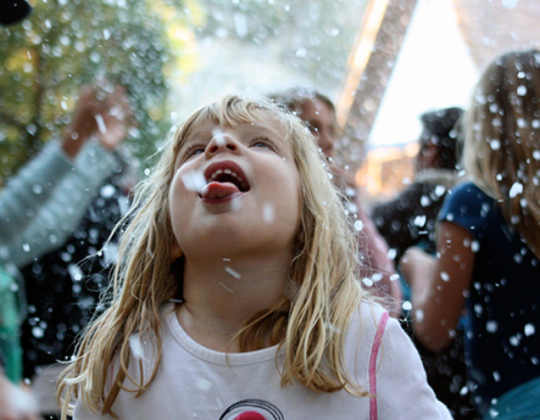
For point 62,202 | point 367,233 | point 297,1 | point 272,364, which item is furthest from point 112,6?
point 272,364

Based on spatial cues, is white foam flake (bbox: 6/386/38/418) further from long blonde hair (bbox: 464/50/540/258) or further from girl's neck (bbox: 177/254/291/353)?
long blonde hair (bbox: 464/50/540/258)

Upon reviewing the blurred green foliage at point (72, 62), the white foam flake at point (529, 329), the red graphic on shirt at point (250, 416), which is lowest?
the blurred green foliage at point (72, 62)

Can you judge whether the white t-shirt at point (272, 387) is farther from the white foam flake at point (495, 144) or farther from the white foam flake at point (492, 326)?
the white foam flake at point (495, 144)

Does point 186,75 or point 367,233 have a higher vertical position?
point 367,233

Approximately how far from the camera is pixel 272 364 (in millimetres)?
703

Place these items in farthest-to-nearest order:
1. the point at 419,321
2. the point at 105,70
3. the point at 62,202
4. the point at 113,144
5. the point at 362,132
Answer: the point at 105,70 < the point at 362,132 < the point at 113,144 < the point at 62,202 < the point at 419,321

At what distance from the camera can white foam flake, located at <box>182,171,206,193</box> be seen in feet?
2.42

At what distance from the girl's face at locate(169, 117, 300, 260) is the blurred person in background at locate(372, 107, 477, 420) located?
0.74 metres

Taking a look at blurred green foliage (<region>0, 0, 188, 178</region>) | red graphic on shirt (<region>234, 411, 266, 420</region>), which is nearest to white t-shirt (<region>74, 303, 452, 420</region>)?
red graphic on shirt (<region>234, 411, 266, 420</region>)

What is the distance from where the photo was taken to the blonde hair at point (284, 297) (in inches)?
27.8

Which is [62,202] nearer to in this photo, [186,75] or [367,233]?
[367,233]

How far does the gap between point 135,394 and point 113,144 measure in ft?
3.19

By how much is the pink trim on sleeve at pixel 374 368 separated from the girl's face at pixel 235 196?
173 mm

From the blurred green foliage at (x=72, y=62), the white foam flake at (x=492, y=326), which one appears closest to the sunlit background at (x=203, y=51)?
the blurred green foliage at (x=72, y=62)
